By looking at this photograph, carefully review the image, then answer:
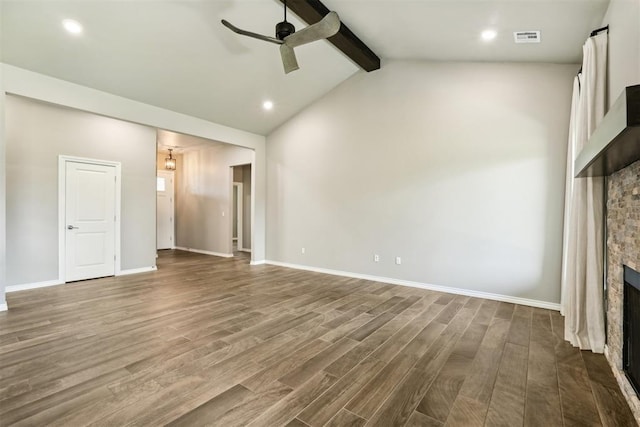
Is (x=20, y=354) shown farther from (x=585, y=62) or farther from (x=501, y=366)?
(x=585, y=62)

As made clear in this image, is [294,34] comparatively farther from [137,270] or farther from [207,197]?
[207,197]

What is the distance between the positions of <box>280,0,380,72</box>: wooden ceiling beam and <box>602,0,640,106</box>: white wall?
2.91m

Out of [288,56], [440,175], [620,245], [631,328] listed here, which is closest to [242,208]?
[440,175]

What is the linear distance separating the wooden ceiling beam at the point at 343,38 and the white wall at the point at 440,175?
0.40m

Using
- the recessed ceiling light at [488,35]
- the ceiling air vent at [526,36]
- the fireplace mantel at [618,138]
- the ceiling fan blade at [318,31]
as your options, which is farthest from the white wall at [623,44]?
the ceiling fan blade at [318,31]

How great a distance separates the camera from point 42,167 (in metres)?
4.72

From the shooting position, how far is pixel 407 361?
2529mm

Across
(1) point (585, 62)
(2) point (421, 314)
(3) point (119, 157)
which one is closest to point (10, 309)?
(3) point (119, 157)

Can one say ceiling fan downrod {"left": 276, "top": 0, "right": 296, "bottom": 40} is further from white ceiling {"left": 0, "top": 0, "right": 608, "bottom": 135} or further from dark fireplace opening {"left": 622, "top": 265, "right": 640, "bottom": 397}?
dark fireplace opening {"left": 622, "top": 265, "right": 640, "bottom": 397}

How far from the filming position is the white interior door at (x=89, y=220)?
5.01 m

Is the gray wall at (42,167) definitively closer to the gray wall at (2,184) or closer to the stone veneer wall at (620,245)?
the gray wall at (2,184)

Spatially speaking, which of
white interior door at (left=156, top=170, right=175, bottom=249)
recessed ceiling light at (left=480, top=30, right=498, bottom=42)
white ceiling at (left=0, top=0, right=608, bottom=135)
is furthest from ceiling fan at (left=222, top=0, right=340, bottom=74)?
white interior door at (left=156, top=170, right=175, bottom=249)

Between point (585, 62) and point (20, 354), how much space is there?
19.6 ft

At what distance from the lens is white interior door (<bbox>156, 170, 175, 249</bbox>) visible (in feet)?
29.1
